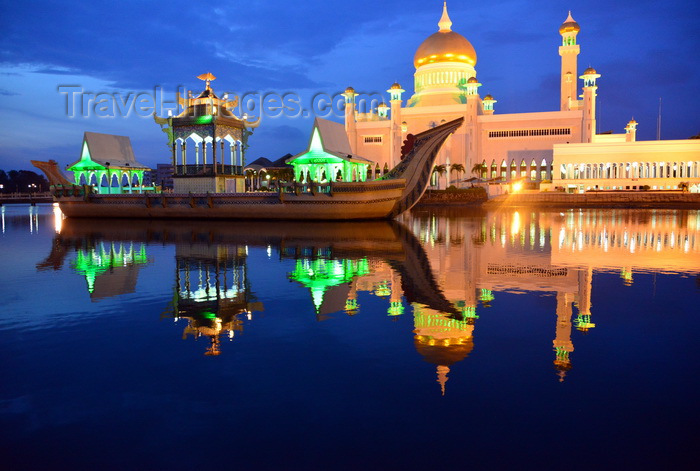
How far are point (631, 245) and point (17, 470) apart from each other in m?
18.8

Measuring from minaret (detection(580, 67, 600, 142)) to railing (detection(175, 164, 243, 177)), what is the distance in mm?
49872

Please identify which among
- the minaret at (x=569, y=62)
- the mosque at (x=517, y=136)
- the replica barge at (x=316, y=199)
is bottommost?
the replica barge at (x=316, y=199)

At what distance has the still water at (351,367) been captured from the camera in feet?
14.2

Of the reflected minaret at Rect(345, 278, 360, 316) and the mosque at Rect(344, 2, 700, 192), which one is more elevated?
the mosque at Rect(344, 2, 700, 192)

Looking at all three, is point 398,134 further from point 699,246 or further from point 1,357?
point 1,357

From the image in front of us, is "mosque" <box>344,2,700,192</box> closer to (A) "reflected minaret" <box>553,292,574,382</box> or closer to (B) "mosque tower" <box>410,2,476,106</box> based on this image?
(B) "mosque tower" <box>410,2,476,106</box>

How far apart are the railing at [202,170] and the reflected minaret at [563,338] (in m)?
26.6

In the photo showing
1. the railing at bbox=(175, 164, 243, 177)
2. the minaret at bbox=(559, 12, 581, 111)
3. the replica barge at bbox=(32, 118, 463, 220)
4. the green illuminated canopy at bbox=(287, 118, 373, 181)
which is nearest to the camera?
the replica barge at bbox=(32, 118, 463, 220)

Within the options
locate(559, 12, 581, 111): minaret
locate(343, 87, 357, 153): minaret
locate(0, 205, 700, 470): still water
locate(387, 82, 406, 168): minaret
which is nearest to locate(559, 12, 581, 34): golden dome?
locate(559, 12, 581, 111): minaret

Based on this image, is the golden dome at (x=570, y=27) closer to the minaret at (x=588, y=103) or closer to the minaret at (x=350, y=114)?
the minaret at (x=588, y=103)

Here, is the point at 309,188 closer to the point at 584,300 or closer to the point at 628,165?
the point at 584,300

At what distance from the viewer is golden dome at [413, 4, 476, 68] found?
7231cm

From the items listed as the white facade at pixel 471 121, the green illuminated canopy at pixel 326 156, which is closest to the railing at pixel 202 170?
the green illuminated canopy at pixel 326 156

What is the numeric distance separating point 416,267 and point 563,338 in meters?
6.49
